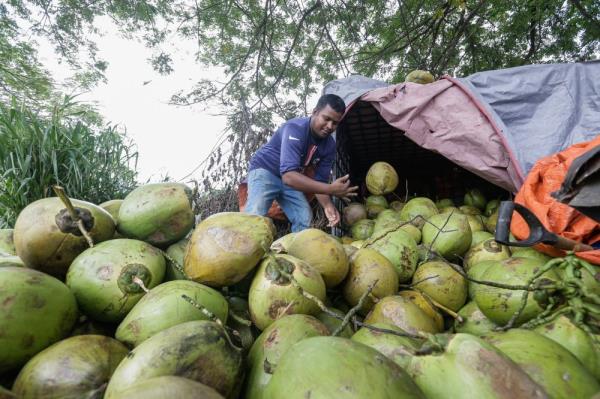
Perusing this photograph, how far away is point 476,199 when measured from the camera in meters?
4.22

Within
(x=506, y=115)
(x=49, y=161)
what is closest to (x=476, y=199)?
(x=506, y=115)

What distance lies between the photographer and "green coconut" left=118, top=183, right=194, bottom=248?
1.58 m

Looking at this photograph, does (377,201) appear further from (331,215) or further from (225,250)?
(225,250)

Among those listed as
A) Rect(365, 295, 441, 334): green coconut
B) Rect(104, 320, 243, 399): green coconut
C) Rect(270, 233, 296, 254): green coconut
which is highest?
Rect(104, 320, 243, 399): green coconut

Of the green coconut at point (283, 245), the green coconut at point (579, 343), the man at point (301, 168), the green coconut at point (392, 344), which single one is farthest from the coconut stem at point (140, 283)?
the man at point (301, 168)

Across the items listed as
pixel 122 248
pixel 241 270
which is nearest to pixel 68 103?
pixel 122 248

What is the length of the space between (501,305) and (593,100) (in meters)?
2.22

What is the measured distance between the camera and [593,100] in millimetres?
2664

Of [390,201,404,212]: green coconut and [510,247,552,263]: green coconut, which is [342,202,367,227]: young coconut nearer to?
[390,201,404,212]: green coconut

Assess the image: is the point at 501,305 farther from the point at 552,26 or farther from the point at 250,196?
the point at 552,26

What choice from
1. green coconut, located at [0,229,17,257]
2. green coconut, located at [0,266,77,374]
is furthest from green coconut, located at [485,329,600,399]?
green coconut, located at [0,229,17,257]

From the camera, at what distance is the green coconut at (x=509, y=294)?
53.7 inches

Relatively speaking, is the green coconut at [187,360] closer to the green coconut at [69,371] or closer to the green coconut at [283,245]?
the green coconut at [69,371]

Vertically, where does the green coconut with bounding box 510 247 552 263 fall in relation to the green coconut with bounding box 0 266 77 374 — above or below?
below
